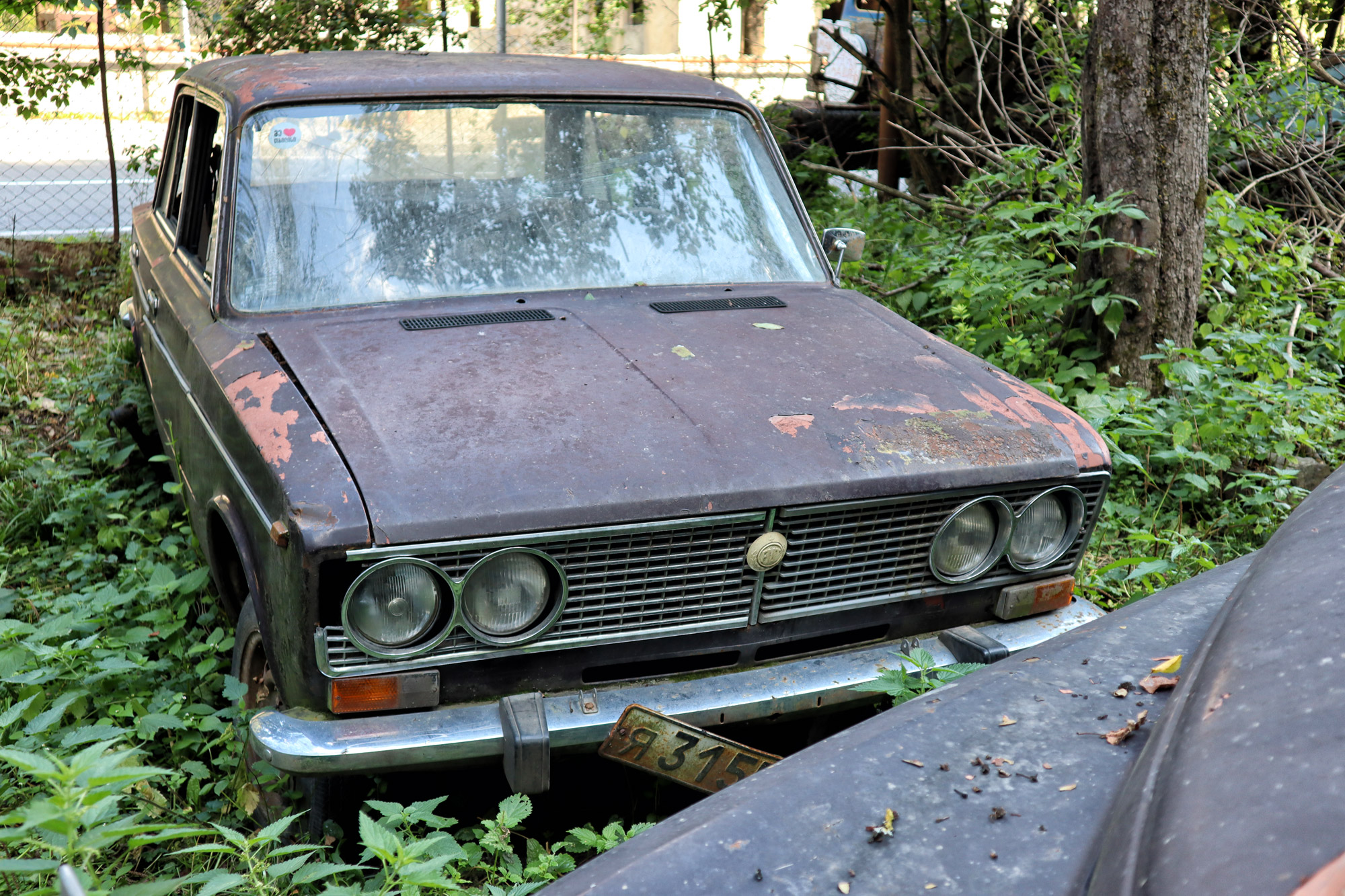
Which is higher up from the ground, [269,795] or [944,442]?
[944,442]

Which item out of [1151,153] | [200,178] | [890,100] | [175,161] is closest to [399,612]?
[200,178]

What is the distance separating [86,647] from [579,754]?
1.58m

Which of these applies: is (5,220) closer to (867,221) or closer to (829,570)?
(867,221)

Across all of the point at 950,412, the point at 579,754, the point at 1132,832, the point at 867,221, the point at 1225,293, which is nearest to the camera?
the point at 1132,832

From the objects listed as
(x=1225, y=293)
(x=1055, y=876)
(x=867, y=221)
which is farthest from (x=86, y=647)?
(x=867, y=221)

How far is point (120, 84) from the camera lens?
951 centimetres

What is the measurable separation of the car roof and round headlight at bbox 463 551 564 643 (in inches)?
69.7

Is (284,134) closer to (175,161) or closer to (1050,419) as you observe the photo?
(175,161)

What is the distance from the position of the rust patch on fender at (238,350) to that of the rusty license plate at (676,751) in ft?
4.52

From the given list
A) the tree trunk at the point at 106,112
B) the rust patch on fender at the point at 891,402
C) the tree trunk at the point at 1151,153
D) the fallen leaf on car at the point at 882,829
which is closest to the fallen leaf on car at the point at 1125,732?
the fallen leaf on car at the point at 882,829

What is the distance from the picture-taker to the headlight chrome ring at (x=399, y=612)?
2.09 m

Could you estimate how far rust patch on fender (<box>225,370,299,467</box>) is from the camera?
2.25 m

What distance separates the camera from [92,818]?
57.7 inches

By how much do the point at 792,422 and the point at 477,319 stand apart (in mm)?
982
